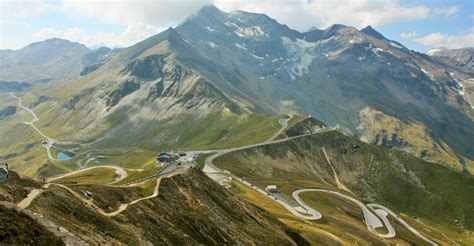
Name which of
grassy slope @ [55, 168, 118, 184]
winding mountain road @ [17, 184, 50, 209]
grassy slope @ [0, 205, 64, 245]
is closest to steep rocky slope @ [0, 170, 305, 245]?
winding mountain road @ [17, 184, 50, 209]

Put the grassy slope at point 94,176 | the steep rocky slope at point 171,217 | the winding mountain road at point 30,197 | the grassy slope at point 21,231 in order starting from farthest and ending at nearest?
the grassy slope at point 94,176, the steep rocky slope at point 171,217, the winding mountain road at point 30,197, the grassy slope at point 21,231

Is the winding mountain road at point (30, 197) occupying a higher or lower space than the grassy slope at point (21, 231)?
lower

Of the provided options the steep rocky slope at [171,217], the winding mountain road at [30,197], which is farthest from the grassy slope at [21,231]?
the winding mountain road at [30,197]

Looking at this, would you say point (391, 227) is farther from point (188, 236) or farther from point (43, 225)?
point (43, 225)

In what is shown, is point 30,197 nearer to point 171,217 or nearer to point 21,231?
point 21,231

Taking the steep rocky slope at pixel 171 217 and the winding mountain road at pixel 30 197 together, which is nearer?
the winding mountain road at pixel 30 197

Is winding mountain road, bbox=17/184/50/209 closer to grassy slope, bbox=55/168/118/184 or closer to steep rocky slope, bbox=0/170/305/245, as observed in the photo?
steep rocky slope, bbox=0/170/305/245

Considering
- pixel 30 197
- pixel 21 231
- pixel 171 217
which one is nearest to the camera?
pixel 21 231

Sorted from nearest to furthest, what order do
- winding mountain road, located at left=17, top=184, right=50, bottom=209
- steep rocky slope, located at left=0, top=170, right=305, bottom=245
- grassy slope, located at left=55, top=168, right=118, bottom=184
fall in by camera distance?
winding mountain road, located at left=17, top=184, right=50, bottom=209 → steep rocky slope, located at left=0, top=170, right=305, bottom=245 → grassy slope, located at left=55, top=168, right=118, bottom=184

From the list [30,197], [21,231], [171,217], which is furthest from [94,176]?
[21,231]

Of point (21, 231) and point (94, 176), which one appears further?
point (94, 176)

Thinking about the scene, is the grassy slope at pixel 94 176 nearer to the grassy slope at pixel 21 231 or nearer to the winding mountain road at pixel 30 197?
the winding mountain road at pixel 30 197
